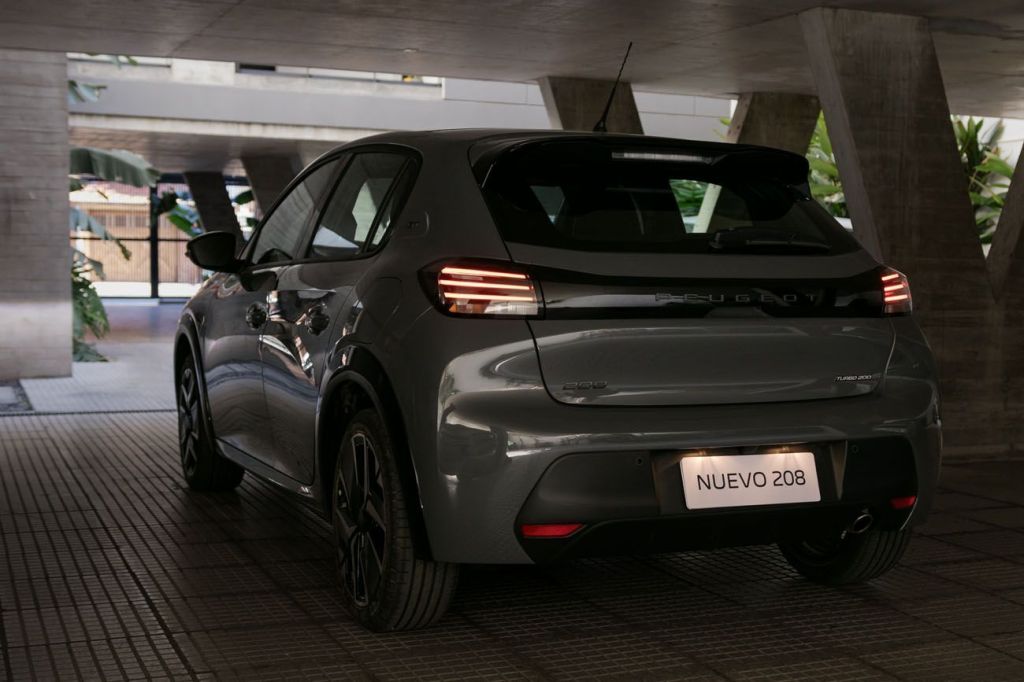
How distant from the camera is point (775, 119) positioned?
13.4m

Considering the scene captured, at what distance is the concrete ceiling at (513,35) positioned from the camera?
899 centimetres

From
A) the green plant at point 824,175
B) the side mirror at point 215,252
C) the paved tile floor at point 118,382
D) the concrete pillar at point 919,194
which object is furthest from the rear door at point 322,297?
the green plant at point 824,175

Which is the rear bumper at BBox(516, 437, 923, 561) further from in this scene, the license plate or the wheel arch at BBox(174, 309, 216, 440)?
the wheel arch at BBox(174, 309, 216, 440)

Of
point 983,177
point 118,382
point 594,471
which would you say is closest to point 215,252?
point 594,471

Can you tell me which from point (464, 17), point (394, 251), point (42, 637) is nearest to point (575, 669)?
point (394, 251)

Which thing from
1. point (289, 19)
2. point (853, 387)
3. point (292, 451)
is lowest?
point (292, 451)

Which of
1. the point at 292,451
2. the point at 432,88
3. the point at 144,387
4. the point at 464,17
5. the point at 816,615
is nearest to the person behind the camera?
the point at 816,615

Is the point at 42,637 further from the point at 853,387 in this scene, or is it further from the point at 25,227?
the point at 25,227

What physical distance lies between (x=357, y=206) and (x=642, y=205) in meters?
1.06

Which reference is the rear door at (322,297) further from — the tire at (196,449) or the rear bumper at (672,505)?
the tire at (196,449)

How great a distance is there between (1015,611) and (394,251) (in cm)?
241

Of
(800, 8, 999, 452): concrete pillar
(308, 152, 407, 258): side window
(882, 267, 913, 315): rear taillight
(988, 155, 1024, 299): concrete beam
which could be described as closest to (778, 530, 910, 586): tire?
(882, 267, 913, 315): rear taillight

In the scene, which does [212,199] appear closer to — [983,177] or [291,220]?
[983,177]

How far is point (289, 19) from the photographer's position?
961 centimetres
